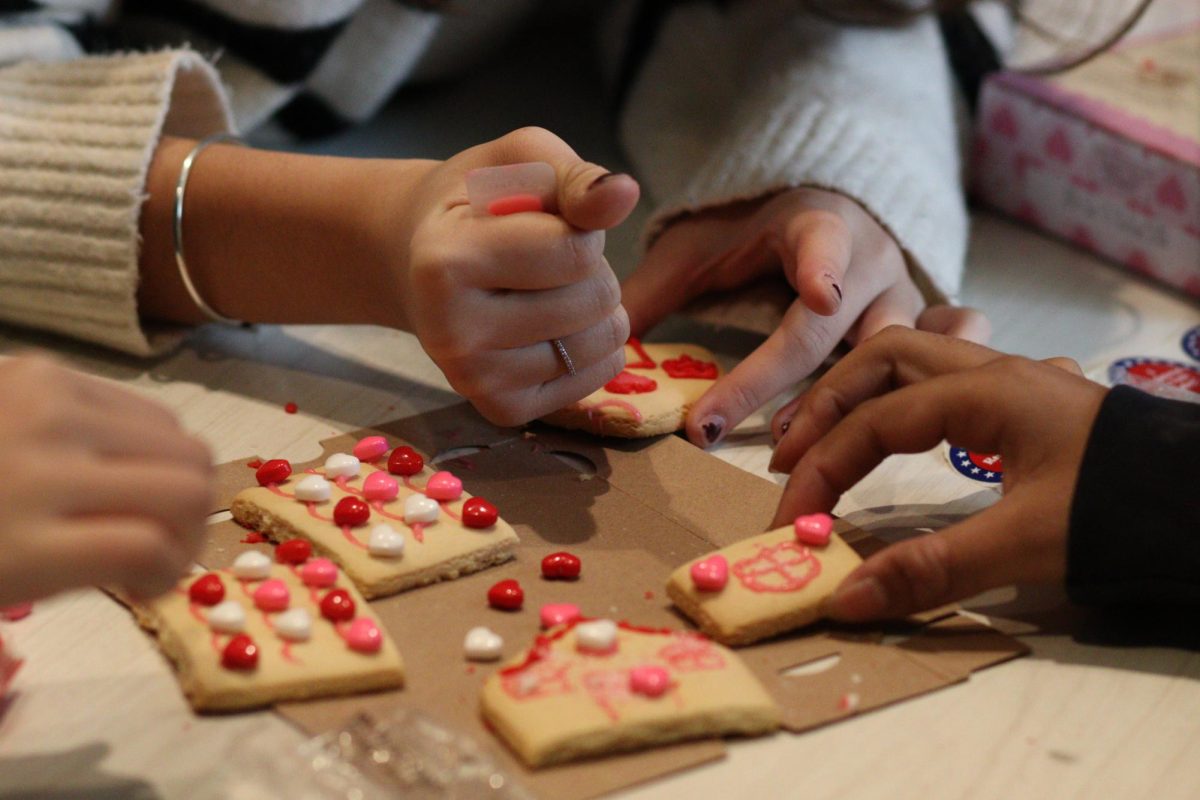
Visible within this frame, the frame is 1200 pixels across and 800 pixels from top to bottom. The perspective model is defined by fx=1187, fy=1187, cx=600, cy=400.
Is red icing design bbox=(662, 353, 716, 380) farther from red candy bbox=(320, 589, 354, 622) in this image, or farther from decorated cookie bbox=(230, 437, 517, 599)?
red candy bbox=(320, 589, 354, 622)

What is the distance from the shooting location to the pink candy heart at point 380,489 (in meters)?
0.74

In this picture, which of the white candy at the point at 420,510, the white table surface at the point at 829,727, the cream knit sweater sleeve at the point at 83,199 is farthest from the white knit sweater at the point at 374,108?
the white candy at the point at 420,510

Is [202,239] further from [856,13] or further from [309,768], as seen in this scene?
[856,13]

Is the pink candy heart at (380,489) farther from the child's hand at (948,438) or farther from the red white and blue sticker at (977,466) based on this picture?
the red white and blue sticker at (977,466)

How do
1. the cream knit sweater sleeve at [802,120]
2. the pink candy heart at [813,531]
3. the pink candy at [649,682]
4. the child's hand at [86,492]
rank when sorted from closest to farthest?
the child's hand at [86,492]
the pink candy at [649,682]
the pink candy heart at [813,531]
the cream knit sweater sleeve at [802,120]

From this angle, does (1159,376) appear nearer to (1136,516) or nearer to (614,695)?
(1136,516)

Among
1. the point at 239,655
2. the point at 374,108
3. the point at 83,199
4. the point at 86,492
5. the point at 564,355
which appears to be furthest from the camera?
the point at 374,108

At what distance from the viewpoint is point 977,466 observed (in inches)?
33.6

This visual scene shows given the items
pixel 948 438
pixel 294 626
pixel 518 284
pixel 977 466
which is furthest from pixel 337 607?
pixel 977 466

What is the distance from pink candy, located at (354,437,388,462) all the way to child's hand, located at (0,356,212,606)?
268 mm

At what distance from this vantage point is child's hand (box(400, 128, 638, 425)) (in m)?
0.73

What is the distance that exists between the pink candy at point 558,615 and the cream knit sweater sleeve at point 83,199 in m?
0.46

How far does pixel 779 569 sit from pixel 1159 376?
19.9 inches

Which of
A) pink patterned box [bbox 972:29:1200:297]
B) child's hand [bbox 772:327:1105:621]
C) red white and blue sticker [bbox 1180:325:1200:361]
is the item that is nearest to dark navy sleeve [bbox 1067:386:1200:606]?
child's hand [bbox 772:327:1105:621]
